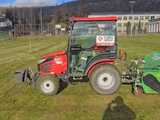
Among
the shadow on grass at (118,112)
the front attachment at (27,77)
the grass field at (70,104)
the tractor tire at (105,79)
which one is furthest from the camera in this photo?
the front attachment at (27,77)

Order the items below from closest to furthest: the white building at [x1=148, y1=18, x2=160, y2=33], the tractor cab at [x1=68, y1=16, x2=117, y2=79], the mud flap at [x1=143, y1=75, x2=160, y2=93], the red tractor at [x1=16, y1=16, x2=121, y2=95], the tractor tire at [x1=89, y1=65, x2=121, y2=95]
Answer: the mud flap at [x1=143, y1=75, x2=160, y2=93] → the tractor tire at [x1=89, y1=65, x2=121, y2=95] → the red tractor at [x1=16, y1=16, x2=121, y2=95] → the tractor cab at [x1=68, y1=16, x2=117, y2=79] → the white building at [x1=148, y1=18, x2=160, y2=33]

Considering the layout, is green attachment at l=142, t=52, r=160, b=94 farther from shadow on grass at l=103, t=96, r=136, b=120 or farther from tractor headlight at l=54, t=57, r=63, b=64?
tractor headlight at l=54, t=57, r=63, b=64

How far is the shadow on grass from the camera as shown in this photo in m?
9.19

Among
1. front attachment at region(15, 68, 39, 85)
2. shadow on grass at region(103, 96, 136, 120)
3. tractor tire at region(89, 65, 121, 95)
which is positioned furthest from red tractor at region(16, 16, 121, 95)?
shadow on grass at region(103, 96, 136, 120)

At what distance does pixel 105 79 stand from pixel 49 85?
169 cm

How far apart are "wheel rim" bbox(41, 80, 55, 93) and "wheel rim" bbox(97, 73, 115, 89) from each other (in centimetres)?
141

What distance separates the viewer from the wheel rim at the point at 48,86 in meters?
12.0

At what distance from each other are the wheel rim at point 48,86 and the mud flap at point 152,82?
2745 mm

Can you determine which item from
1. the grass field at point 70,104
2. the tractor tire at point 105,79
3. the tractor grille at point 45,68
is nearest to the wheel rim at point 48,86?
the grass field at point 70,104

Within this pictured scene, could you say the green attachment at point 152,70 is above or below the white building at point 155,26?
above

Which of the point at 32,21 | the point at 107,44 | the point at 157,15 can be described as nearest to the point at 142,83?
the point at 107,44

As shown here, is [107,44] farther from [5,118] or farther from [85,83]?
[5,118]

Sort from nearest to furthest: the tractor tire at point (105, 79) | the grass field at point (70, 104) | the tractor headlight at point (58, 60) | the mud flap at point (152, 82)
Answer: the grass field at point (70, 104) → the mud flap at point (152, 82) → the tractor tire at point (105, 79) → the tractor headlight at point (58, 60)

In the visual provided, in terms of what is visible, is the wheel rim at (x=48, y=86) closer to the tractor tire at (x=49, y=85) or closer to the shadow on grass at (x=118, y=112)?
the tractor tire at (x=49, y=85)
